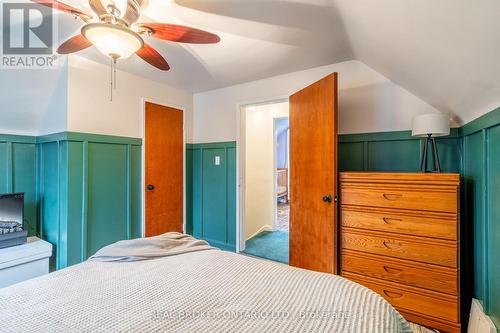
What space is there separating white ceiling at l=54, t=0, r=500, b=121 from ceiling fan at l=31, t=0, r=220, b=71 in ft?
0.89

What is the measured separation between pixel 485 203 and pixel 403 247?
0.58m

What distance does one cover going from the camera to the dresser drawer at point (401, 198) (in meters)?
1.66

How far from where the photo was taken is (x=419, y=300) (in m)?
1.74

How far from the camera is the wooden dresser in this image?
1656 mm

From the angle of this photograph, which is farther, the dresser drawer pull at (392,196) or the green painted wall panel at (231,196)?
the green painted wall panel at (231,196)

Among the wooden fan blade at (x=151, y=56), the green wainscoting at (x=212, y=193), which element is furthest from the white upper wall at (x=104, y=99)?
the wooden fan blade at (x=151, y=56)

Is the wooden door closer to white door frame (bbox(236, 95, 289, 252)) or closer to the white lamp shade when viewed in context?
the white lamp shade

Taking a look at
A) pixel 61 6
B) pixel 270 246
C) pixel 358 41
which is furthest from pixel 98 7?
pixel 270 246

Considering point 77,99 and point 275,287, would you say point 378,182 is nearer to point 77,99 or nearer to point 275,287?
point 275,287

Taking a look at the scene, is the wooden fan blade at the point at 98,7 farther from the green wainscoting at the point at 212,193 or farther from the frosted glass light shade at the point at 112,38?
the green wainscoting at the point at 212,193

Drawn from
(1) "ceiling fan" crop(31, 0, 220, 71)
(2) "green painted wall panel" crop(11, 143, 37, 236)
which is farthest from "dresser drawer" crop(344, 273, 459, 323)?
(2) "green painted wall panel" crop(11, 143, 37, 236)

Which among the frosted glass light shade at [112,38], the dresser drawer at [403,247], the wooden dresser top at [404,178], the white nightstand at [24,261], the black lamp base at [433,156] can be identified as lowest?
the white nightstand at [24,261]

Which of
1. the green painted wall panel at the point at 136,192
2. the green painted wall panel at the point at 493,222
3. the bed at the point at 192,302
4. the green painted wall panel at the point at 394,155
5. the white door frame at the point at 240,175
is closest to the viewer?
the bed at the point at 192,302

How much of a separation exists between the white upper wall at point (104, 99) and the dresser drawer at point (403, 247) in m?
2.58
